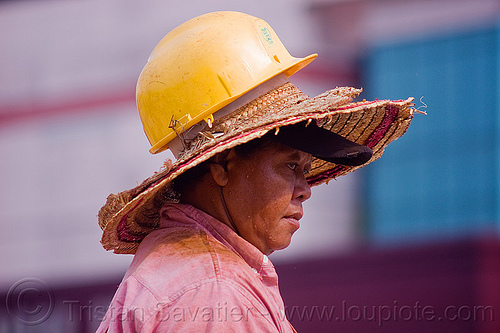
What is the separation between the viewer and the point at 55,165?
10695 mm

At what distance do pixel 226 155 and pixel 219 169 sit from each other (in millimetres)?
42

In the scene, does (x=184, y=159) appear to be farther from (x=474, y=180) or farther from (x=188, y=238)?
(x=474, y=180)

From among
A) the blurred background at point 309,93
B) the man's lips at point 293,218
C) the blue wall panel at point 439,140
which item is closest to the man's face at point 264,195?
the man's lips at point 293,218

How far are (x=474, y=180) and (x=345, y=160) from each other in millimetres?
8359

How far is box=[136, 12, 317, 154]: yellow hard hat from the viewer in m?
2.07

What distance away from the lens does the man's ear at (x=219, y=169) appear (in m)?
2.08

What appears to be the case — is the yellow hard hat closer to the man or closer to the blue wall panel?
the man

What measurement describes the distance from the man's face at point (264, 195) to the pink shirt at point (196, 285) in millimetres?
52

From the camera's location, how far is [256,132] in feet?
6.20

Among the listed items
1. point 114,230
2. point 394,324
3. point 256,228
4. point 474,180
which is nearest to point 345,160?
point 256,228

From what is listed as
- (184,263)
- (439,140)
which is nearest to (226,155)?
(184,263)

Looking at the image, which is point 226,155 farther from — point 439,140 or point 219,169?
point 439,140

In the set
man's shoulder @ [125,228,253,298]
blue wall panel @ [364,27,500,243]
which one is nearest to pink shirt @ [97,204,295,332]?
man's shoulder @ [125,228,253,298]

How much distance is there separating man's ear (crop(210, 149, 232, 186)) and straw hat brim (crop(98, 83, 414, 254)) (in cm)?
6
